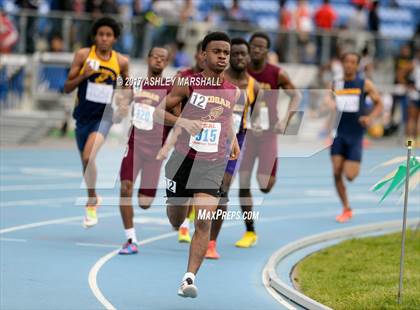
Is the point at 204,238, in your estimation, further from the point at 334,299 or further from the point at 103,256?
the point at 103,256

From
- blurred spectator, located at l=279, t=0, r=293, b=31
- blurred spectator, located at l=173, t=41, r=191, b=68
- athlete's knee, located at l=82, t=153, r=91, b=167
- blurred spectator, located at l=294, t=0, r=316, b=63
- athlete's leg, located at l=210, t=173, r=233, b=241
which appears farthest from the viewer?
blurred spectator, located at l=279, t=0, r=293, b=31

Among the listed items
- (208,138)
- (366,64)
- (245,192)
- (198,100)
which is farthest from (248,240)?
(366,64)

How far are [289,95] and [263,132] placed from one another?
645mm

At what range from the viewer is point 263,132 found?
12547mm

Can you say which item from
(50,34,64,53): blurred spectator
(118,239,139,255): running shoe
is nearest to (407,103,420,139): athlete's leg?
(50,34,64,53): blurred spectator

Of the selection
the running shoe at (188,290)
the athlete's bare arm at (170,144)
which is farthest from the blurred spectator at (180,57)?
the running shoe at (188,290)

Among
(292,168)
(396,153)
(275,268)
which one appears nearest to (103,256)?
(275,268)

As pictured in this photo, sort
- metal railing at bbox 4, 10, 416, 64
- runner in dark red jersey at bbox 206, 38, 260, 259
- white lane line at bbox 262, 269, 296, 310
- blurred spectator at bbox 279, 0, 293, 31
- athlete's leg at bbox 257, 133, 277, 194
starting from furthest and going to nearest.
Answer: blurred spectator at bbox 279, 0, 293, 31
metal railing at bbox 4, 10, 416, 64
athlete's leg at bbox 257, 133, 277, 194
runner in dark red jersey at bbox 206, 38, 260, 259
white lane line at bbox 262, 269, 296, 310

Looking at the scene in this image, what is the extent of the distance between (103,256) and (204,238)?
2780 mm

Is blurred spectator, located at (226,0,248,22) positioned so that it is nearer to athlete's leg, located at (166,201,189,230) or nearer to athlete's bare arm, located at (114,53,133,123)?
athlete's bare arm, located at (114,53,133,123)

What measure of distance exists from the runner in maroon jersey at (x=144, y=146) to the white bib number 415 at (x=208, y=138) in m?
2.33

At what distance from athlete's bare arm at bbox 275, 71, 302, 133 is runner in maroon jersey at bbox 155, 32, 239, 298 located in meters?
3.15

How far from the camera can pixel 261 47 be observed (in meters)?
12.5

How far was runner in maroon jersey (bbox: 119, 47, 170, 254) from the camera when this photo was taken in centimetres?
1148
